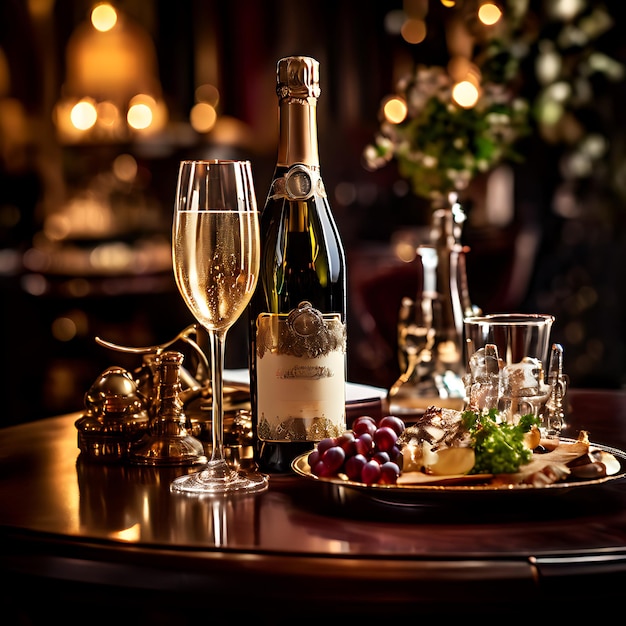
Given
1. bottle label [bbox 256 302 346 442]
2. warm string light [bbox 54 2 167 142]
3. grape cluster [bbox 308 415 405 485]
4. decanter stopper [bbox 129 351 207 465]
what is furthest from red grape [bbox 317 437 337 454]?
warm string light [bbox 54 2 167 142]

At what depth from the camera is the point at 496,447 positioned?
982 millimetres

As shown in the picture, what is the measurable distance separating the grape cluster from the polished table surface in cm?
3

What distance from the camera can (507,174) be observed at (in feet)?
20.9

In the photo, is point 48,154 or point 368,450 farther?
point 48,154

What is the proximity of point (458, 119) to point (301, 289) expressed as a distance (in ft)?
2.61

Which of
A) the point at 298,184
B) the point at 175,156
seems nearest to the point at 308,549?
the point at 298,184

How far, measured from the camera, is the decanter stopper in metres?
1.20

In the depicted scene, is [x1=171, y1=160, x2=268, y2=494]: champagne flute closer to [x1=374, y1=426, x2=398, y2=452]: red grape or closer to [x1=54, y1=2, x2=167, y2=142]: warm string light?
[x1=374, y1=426, x2=398, y2=452]: red grape

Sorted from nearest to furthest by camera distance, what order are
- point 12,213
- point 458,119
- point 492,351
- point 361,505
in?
point 361,505, point 492,351, point 458,119, point 12,213

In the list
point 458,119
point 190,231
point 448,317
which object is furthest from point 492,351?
point 458,119

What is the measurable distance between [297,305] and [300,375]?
0.38 ft

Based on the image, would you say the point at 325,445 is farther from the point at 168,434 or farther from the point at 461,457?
the point at 168,434

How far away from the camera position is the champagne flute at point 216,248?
107cm

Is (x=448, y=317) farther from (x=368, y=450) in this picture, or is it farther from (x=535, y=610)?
(x=535, y=610)
